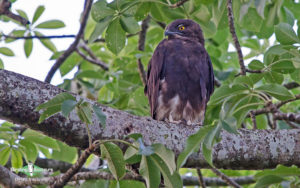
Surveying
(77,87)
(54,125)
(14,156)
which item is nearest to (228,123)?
(54,125)

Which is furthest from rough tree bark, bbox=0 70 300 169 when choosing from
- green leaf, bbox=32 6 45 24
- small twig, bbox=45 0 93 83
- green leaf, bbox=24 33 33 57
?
green leaf, bbox=24 33 33 57

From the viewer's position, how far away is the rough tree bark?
2.43 m

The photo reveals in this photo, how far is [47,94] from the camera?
2.51m

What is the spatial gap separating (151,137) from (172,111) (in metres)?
1.57

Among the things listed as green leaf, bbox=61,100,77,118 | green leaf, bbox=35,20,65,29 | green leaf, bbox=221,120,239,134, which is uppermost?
green leaf, bbox=35,20,65,29

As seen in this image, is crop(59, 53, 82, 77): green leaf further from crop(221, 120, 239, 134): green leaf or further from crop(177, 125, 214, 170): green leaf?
crop(221, 120, 239, 134): green leaf

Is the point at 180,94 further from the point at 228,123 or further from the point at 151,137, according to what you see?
the point at 228,123

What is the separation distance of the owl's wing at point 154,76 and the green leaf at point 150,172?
76.1 inches

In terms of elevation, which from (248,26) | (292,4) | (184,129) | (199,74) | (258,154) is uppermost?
(292,4)

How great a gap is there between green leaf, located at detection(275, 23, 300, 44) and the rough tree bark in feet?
2.04

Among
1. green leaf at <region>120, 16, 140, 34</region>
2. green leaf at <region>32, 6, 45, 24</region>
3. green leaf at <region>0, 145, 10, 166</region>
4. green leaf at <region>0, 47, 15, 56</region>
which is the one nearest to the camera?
green leaf at <region>120, 16, 140, 34</region>

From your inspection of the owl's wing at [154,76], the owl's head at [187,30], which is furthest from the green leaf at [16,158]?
the owl's head at [187,30]

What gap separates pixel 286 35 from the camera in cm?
263

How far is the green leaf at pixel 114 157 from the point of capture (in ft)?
7.47
